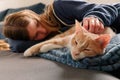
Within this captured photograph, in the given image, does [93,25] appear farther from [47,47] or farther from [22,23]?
[22,23]

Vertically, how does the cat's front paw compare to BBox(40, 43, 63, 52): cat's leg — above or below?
below

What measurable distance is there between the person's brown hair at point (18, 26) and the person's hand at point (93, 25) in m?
0.36

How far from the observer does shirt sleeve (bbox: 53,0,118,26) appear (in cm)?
108

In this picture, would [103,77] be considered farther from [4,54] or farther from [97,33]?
[4,54]

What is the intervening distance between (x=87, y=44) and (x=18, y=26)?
47cm

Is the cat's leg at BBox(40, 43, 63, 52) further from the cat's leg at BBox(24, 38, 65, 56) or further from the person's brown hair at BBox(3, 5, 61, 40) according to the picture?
the person's brown hair at BBox(3, 5, 61, 40)

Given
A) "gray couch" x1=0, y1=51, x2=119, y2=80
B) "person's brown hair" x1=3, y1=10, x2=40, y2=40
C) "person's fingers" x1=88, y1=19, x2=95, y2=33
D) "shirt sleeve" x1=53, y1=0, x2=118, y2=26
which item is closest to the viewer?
"gray couch" x1=0, y1=51, x2=119, y2=80

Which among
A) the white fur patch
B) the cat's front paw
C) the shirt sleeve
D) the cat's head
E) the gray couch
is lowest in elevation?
the gray couch

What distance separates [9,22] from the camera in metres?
1.28

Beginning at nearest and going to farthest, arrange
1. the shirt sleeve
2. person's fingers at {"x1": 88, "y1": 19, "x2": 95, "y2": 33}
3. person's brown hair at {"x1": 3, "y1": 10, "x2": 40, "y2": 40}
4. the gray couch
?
the gray couch, person's fingers at {"x1": 88, "y1": 19, "x2": 95, "y2": 33}, the shirt sleeve, person's brown hair at {"x1": 3, "y1": 10, "x2": 40, "y2": 40}

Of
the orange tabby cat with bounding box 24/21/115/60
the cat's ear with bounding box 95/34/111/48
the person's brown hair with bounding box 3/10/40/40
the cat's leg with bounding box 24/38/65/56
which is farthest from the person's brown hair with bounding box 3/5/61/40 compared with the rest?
the cat's ear with bounding box 95/34/111/48

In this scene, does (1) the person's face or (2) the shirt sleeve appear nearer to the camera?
(2) the shirt sleeve

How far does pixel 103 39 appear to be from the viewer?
0.86 m

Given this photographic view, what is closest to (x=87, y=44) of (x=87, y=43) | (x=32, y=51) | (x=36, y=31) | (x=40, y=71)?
(x=87, y=43)
